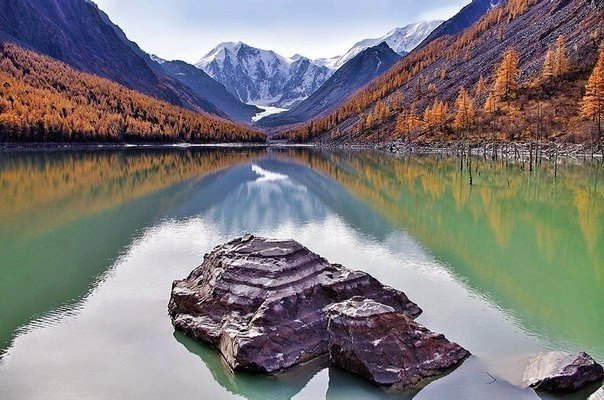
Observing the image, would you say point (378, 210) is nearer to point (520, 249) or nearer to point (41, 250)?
point (520, 249)

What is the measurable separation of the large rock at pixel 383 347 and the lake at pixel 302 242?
0.41m

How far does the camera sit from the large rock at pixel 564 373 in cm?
1343

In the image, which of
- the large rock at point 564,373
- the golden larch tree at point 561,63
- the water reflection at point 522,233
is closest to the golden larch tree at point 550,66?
the golden larch tree at point 561,63

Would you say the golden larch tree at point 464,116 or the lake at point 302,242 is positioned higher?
the golden larch tree at point 464,116

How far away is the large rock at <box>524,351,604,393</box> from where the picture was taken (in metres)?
13.4

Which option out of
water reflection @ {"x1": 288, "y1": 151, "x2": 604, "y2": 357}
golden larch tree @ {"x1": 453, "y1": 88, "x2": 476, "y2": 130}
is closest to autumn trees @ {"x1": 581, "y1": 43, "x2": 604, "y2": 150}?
golden larch tree @ {"x1": 453, "y1": 88, "x2": 476, "y2": 130}

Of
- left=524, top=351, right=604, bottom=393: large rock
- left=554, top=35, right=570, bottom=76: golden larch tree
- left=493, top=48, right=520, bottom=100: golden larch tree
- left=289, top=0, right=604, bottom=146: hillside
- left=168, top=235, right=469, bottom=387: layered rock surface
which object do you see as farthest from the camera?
left=493, top=48, right=520, bottom=100: golden larch tree

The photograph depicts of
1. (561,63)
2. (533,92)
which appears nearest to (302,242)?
(533,92)

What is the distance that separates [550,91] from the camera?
138625 millimetres

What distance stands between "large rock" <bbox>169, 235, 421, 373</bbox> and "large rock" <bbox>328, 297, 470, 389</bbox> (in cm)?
127

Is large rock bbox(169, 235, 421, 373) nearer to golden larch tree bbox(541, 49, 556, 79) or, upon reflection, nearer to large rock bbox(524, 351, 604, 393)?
large rock bbox(524, 351, 604, 393)

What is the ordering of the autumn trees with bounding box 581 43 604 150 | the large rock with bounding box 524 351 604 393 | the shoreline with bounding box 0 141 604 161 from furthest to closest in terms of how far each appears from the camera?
the autumn trees with bounding box 581 43 604 150, the shoreline with bounding box 0 141 604 161, the large rock with bounding box 524 351 604 393

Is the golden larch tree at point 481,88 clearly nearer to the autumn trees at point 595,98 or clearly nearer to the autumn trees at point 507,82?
the autumn trees at point 507,82

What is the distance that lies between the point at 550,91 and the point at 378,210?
114 metres
